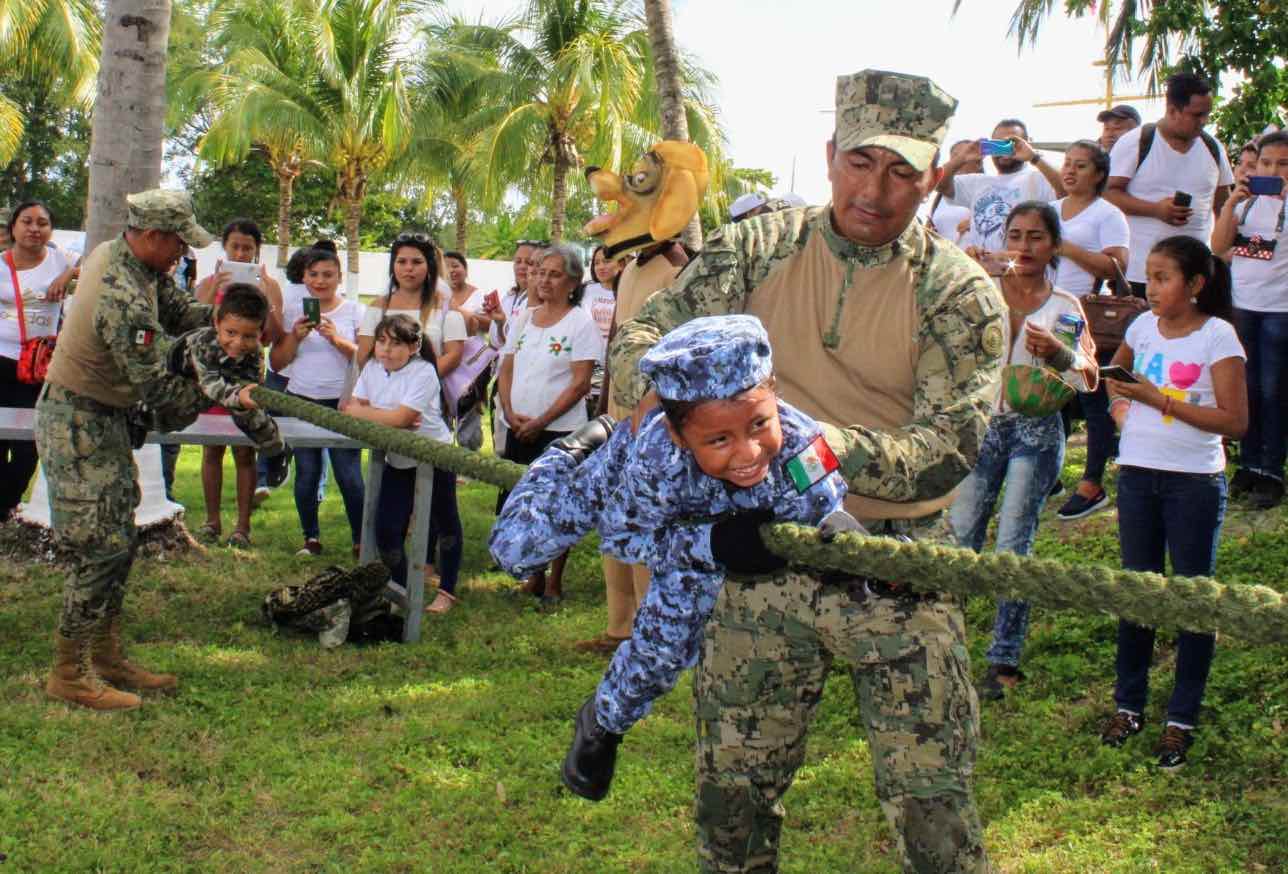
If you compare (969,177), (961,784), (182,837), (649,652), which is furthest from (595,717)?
(969,177)

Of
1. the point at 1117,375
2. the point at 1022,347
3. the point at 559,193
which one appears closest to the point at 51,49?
the point at 559,193

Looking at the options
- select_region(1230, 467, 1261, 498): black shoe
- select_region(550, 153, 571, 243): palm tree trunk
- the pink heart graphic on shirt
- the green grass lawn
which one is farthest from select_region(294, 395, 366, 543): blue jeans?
select_region(550, 153, 571, 243): palm tree trunk

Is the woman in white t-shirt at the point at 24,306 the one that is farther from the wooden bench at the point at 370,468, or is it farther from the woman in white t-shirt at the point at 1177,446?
the woman in white t-shirt at the point at 1177,446

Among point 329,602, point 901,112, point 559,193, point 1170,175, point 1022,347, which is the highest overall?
point 559,193

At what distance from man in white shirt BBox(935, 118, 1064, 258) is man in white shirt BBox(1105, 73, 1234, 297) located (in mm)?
416

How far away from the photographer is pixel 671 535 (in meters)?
2.85

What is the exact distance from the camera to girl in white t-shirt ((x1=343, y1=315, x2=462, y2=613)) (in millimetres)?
6789

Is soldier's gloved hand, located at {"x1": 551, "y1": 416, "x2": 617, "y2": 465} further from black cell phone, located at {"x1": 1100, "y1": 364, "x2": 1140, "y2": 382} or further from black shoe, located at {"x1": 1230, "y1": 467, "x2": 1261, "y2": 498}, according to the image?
black shoe, located at {"x1": 1230, "y1": 467, "x2": 1261, "y2": 498}

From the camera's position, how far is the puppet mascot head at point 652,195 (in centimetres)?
554

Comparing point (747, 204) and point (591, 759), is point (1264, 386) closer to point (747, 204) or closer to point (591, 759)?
point (747, 204)

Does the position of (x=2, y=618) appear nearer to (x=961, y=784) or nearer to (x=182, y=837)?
(x=182, y=837)

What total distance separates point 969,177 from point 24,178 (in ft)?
134

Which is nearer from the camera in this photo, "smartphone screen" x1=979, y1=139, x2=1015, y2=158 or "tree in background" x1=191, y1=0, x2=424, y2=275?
"smartphone screen" x1=979, y1=139, x2=1015, y2=158

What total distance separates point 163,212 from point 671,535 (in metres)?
3.26
